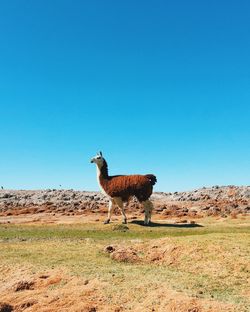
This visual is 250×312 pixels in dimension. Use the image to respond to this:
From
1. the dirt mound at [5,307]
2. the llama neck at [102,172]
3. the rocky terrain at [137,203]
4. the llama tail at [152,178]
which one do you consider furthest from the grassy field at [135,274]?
the rocky terrain at [137,203]

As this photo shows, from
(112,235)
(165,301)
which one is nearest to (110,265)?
(165,301)

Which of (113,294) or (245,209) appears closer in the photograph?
(113,294)

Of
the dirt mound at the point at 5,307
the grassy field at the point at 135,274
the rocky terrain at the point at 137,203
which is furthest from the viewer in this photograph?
the rocky terrain at the point at 137,203

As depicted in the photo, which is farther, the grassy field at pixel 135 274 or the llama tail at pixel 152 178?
the llama tail at pixel 152 178

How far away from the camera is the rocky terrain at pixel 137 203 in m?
50.3

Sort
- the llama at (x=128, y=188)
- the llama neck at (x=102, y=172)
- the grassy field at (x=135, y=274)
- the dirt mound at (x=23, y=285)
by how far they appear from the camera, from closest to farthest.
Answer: the grassy field at (x=135, y=274)
the dirt mound at (x=23, y=285)
the llama at (x=128, y=188)
the llama neck at (x=102, y=172)

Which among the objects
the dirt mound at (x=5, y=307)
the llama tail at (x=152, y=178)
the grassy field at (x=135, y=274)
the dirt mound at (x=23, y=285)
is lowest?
the dirt mound at (x=5, y=307)

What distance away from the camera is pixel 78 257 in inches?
772

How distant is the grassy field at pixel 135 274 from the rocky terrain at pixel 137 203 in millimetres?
26145

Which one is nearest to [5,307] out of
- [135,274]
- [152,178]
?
[135,274]

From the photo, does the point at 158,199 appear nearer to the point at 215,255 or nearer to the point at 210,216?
the point at 210,216

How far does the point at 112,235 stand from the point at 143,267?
11.4 metres

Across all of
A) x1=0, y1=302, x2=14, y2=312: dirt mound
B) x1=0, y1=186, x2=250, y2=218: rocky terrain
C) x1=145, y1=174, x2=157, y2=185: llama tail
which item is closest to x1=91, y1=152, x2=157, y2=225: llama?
x1=145, y1=174, x2=157, y2=185: llama tail

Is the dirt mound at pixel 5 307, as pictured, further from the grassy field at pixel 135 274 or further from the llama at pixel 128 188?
the llama at pixel 128 188
